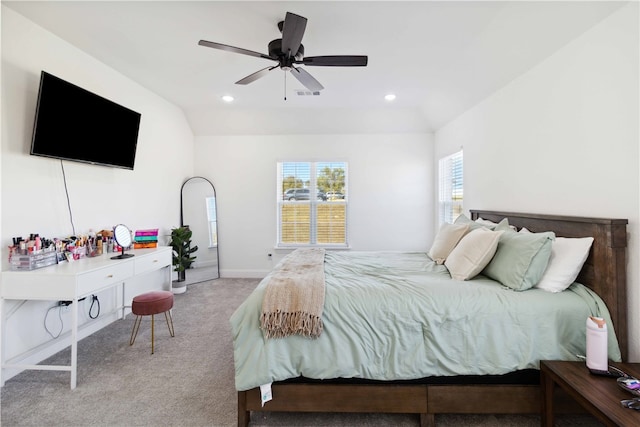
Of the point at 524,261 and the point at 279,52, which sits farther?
the point at 279,52

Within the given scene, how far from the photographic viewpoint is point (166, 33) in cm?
239

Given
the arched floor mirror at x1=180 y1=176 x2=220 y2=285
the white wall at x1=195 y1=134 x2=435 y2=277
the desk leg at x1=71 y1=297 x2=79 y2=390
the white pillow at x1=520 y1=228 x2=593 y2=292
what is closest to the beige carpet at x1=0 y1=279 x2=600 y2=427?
the desk leg at x1=71 y1=297 x2=79 y2=390

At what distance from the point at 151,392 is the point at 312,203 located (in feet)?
11.6

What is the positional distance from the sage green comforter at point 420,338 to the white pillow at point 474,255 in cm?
34

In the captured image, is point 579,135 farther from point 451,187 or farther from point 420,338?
point 451,187

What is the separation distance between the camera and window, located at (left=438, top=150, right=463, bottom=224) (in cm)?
392

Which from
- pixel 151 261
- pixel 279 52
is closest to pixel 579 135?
pixel 279 52

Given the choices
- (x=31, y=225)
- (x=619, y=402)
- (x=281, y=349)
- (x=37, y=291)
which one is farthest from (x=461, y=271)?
(x=31, y=225)

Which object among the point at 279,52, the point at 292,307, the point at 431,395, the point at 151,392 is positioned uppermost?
the point at 279,52

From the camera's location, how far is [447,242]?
263cm

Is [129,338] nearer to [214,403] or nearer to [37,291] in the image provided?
[37,291]

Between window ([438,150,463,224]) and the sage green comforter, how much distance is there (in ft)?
7.92

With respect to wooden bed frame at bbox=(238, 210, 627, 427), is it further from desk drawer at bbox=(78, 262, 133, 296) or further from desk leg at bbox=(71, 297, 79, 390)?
desk drawer at bbox=(78, 262, 133, 296)

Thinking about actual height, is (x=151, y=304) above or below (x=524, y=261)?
below
